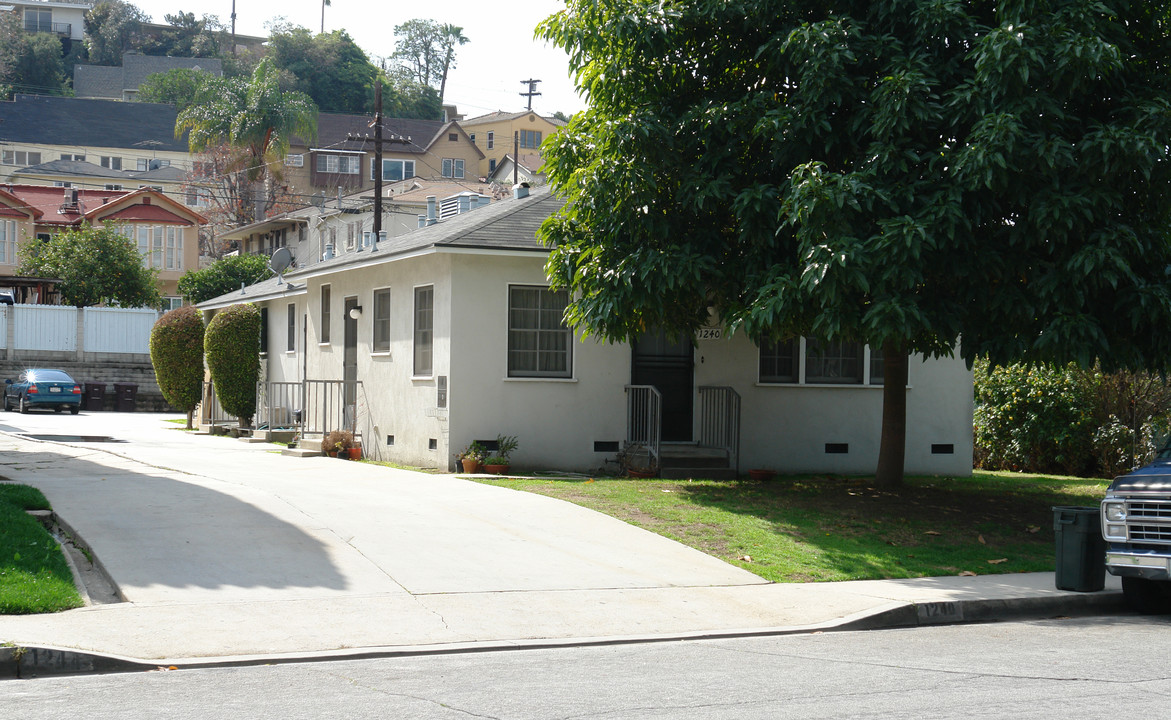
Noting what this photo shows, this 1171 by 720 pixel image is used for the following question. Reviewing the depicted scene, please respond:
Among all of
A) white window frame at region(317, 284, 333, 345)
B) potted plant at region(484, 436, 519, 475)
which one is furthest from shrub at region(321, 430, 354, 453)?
potted plant at region(484, 436, 519, 475)

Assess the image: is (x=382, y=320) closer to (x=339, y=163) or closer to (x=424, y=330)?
(x=424, y=330)

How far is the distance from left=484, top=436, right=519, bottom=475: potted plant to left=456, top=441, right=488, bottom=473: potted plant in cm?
13

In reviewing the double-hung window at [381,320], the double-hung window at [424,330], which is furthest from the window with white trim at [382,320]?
the double-hung window at [424,330]

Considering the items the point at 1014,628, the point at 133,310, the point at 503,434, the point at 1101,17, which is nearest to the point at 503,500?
the point at 503,434

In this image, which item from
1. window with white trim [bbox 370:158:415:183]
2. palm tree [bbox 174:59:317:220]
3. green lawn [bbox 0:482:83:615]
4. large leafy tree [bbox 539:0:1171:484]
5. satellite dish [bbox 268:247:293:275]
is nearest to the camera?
green lawn [bbox 0:482:83:615]

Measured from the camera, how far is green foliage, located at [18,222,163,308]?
43312 mm

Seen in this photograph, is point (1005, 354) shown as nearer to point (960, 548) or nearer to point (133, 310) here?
point (960, 548)

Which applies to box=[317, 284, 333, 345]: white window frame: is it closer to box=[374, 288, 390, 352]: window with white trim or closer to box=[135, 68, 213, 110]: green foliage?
box=[374, 288, 390, 352]: window with white trim

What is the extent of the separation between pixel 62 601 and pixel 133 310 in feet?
111

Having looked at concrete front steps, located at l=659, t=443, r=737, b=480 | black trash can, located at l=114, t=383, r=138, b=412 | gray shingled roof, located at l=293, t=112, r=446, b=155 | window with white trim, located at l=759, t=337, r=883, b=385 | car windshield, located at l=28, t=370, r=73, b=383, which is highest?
gray shingled roof, located at l=293, t=112, r=446, b=155

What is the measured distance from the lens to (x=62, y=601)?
8.34 metres

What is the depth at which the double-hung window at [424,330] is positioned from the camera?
59.6 ft

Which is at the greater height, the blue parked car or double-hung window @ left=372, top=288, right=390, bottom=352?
double-hung window @ left=372, top=288, right=390, bottom=352

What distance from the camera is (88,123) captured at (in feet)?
251
